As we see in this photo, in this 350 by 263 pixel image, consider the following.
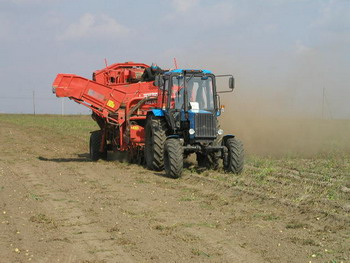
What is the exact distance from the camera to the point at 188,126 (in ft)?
40.8

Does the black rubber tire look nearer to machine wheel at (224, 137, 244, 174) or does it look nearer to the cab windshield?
the cab windshield

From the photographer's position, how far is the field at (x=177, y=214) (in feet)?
19.8

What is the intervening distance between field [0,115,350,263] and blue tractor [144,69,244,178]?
0.48 metres

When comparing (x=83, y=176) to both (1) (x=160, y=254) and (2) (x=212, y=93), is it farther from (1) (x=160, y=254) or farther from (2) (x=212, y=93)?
(1) (x=160, y=254)

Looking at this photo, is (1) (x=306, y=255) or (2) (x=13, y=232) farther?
(2) (x=13, y=232)

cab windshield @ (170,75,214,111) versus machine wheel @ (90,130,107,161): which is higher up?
cab windshield @ (170,75,214,111)

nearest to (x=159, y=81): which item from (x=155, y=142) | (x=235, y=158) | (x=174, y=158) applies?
(x=155, y=142)

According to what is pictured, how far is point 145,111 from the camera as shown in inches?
601

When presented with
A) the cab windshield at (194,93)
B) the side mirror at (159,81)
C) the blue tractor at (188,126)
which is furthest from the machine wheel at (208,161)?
the side mirror at (159,81)

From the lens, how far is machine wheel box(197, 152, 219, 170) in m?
13.1

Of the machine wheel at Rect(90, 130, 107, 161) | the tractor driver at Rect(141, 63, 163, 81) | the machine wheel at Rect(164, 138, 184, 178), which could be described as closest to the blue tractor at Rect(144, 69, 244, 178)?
the machine wheel at Rect(164, 138, 184, 178)

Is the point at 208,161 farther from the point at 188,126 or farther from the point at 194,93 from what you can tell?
the point at 194,93

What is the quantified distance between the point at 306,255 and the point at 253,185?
4.41 m

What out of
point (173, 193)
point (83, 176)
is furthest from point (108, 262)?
point (83, 176)
